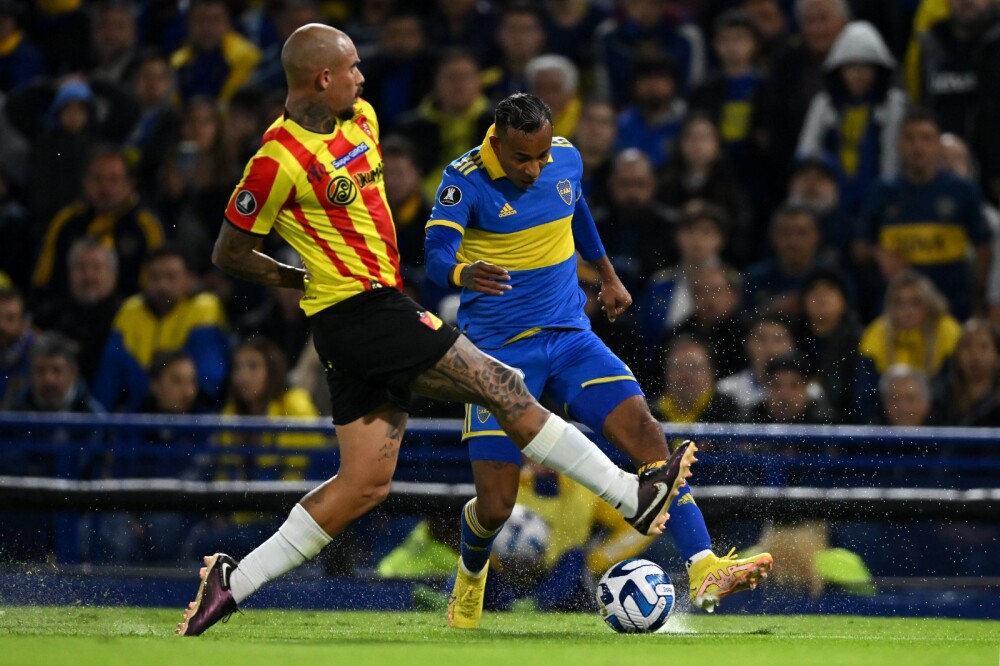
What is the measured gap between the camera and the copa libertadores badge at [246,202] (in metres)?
7.59

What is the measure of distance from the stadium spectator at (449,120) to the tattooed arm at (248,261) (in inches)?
214

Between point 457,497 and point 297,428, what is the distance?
3.46 ft

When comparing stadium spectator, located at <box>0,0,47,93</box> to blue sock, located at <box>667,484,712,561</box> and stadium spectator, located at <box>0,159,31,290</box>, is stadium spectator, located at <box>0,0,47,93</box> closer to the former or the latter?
stadium spectator, located at <box>0,159,31,290</box>

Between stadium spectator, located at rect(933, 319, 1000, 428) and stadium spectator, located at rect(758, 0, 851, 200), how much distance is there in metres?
2.42

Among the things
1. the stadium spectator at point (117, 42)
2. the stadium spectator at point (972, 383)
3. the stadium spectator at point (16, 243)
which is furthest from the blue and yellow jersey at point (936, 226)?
the stadium spectator at point (117, 42)

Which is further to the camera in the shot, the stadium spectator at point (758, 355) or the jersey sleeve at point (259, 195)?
the stadium spectator at point (758, 355)

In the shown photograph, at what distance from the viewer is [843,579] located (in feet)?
32.8

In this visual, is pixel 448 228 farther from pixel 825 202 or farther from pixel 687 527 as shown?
pixel 825 202

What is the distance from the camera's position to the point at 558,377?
839 centimetres

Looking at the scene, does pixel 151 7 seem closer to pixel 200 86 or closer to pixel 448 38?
pixel 200 86

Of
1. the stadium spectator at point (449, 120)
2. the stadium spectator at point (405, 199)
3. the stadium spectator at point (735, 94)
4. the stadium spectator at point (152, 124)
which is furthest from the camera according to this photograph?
the stadium spectator at point (152, 124)

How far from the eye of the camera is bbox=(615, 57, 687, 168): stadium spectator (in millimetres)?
13125

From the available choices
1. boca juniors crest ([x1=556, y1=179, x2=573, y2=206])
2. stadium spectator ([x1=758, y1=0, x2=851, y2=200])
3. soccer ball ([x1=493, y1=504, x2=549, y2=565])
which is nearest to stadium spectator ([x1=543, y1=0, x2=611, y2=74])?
stadium spectator ([x1=758, y1=0, x2=851, y2=200])

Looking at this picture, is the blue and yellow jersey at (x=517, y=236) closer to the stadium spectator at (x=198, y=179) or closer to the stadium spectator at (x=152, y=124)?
the stadium spectator at (x=198, y=179)
